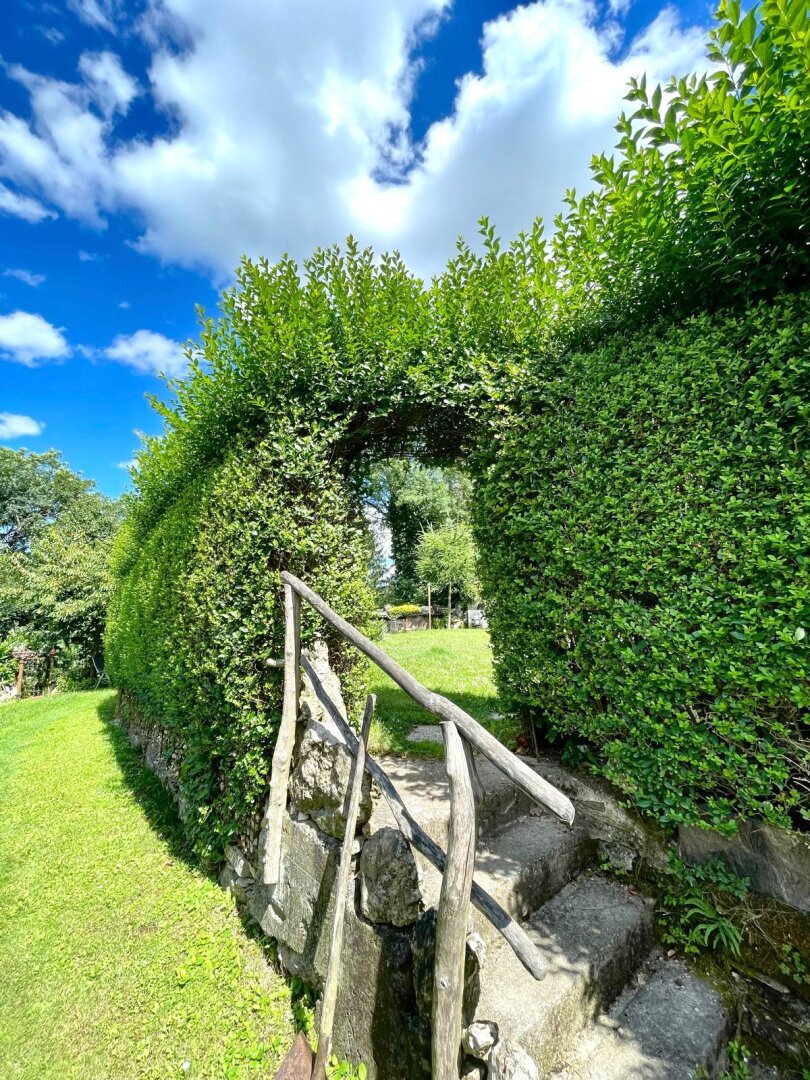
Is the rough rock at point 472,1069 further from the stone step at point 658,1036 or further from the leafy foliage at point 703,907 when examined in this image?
the leafy foliage at point 703,907

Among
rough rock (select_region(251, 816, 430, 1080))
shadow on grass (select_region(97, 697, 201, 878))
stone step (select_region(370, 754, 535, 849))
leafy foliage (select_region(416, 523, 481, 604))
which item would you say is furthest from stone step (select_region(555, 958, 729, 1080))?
leafy foliage (select_region(416, 523, 481, 604))

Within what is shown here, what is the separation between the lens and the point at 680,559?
2152 mm

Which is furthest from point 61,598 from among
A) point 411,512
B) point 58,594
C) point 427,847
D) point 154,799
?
point 427,847

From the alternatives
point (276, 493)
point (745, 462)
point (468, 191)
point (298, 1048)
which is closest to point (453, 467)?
point (276, 493)

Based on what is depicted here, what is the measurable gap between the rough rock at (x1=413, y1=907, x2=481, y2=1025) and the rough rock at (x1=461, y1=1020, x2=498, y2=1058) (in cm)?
5

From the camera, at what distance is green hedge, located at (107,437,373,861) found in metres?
3.19

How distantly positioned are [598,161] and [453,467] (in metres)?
2.41

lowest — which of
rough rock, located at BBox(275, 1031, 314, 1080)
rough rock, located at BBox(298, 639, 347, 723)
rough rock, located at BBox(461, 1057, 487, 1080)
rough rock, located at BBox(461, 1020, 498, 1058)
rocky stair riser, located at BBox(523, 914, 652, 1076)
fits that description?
rough rock, located at BBox(275, 1031, 314, 1080)

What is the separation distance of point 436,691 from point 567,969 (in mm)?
4186

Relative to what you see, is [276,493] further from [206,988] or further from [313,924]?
[206,988]

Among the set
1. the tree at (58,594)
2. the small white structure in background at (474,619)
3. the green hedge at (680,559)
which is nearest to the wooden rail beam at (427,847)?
the green hedge at (680,559)

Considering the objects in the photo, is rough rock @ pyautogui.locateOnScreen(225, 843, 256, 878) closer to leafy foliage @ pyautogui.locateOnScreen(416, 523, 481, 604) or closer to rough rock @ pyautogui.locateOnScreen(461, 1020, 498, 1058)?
rough rock @ pyautogui.locateOnScreen(461, 1020, 498, 1058)

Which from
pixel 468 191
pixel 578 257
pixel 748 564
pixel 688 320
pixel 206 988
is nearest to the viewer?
pixel 748 564

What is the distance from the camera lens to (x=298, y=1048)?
2076mm
